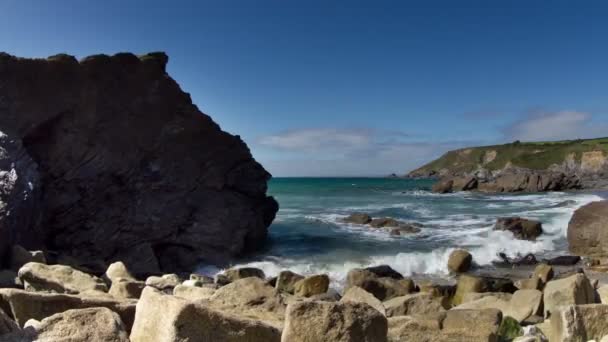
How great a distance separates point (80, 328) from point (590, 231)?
77.1 feet

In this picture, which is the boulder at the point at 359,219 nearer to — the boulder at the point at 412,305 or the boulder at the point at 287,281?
the boulder at the point at 287,281

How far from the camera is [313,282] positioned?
52.1 ft

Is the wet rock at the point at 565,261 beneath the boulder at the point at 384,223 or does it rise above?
beneath

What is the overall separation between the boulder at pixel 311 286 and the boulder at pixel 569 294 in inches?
305

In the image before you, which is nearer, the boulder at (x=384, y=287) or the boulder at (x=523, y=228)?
the boulder at (x=384, y=287)

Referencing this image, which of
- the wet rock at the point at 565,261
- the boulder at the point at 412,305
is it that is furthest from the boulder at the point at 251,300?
the wet rock at the point at 565,261

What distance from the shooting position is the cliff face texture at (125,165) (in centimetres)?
2031

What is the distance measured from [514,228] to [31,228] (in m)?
25.2

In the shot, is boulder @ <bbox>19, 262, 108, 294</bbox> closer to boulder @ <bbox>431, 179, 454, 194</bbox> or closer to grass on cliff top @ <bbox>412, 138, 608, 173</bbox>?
boulder @ <bbox>431, 179, 454, 194</bbox>

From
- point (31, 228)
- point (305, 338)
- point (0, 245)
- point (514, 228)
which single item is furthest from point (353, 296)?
point (514, 228)

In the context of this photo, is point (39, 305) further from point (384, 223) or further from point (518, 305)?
point (384, 223)

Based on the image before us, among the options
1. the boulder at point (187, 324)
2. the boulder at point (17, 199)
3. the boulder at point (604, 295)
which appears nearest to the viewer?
the boulder at point (187, 324)

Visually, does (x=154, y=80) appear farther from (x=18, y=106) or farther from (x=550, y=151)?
(x=550, y=151)

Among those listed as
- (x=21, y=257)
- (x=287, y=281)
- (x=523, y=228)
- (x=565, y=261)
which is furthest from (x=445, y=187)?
(x=21, y=257)
